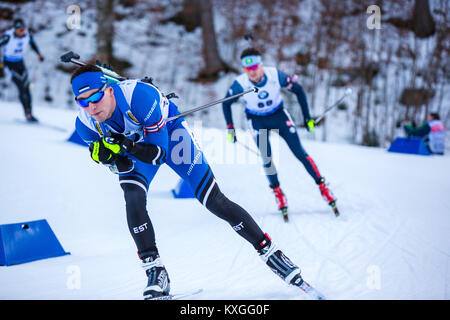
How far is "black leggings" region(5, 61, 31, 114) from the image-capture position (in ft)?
26.4

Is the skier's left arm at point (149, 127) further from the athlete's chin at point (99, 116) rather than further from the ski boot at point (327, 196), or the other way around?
the ski boot at point (327, 196)

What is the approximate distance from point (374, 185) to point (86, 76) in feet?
16.6

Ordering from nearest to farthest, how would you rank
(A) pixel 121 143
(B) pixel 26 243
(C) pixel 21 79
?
(A) pixel 121 143 < (B) pixel 26 243 < (C) pixel 21 79

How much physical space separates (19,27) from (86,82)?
21.4 ft

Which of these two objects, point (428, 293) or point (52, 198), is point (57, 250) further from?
point (428, 293)

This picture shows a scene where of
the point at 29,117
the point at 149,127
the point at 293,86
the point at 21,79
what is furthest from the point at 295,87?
the point at 29,117

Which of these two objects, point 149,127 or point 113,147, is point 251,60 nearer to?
point 149,127

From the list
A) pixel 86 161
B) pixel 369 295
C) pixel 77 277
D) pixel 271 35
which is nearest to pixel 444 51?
pixel 271 35

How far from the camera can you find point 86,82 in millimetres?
2283

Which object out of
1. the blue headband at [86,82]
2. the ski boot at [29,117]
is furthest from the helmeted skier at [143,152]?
the ski boot at [29,117]

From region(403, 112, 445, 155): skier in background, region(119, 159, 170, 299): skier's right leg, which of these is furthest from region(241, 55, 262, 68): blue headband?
region(403, 112, 445, 155): skier in background

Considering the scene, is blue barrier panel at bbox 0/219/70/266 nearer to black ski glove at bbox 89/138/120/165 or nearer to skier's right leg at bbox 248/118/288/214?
black ski glove at bbox 89/138/120/165

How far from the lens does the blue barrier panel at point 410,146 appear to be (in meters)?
8.93
